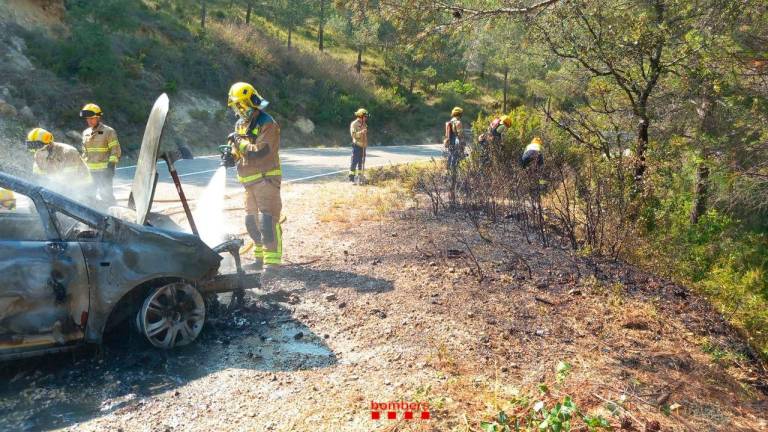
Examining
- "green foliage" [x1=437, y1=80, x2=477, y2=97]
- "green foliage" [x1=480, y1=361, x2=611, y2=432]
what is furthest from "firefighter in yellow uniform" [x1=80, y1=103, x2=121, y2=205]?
"green foliage" [x1=437, y1=80, x2=477, y2=97]

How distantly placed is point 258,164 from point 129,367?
258 centimetres

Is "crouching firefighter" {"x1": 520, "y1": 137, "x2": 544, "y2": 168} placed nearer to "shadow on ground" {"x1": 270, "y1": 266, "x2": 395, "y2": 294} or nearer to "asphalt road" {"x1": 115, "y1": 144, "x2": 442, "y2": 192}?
"shadow on ground" {"x1": 270, "y1": 266, "x2": 395, "y2": 294}

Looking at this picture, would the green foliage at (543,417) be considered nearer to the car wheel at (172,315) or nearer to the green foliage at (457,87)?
the car wheel at (172,315)

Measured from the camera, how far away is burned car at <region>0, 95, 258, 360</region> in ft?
12.4

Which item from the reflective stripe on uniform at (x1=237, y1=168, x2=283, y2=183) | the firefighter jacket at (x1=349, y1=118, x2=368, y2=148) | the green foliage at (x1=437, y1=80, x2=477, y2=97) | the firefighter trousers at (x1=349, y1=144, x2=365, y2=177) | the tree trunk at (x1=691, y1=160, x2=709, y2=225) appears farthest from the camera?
the green foliage at (x1=437, y1=80, x2=477, y2=97)

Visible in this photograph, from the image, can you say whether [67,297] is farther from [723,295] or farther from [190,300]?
[723,295]

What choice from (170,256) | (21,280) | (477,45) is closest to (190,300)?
(170,256)

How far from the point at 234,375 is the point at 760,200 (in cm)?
678

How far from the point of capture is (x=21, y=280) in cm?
376

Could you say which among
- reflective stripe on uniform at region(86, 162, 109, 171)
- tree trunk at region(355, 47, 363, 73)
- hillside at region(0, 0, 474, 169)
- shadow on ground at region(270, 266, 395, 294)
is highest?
tree trunk at region(355, 47, 363, 73)

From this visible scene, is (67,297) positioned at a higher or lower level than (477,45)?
lower

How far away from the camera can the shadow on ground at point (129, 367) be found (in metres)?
3.67

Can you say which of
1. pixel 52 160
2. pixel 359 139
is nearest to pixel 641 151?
pixel 359 139

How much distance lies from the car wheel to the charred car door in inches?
15.9
